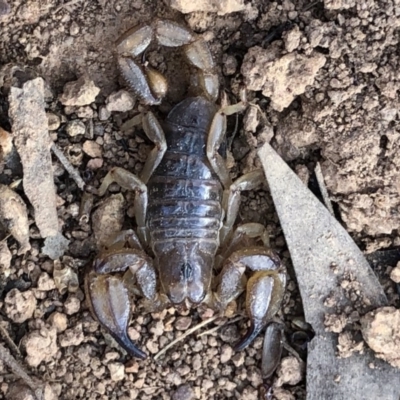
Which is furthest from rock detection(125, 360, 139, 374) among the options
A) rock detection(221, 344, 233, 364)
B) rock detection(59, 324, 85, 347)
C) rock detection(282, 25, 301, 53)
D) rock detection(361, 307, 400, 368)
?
rock detection(282, 25, 301, 53)

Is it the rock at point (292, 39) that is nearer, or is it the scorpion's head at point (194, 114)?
the rock at point (292, 39)

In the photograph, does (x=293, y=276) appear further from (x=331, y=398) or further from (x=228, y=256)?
(x=331, y=398)

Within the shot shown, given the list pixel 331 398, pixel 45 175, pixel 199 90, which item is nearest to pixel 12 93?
pixel 45 175

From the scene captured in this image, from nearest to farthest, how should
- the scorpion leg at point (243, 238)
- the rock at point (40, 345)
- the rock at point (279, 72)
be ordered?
the rock at point (279, 72), the rock at point (40, 345), the scorpion leg at point (243, 238)

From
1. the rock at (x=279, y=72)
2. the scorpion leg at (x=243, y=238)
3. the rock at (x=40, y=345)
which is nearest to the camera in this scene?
the rock at (x=279, y=72)

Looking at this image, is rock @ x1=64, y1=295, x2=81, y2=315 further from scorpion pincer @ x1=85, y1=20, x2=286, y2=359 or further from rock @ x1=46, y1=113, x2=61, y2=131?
rock @ x1=46, y1=113, x2=61, y2=131

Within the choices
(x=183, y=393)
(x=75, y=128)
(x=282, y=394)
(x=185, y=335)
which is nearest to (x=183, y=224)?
(x=185, y=335)

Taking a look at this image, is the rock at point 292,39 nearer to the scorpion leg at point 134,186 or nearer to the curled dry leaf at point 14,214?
the scorpion leg at point 134,186

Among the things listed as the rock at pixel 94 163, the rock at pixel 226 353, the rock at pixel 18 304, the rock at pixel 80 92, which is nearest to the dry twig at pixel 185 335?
the rock at pixel 226 353
